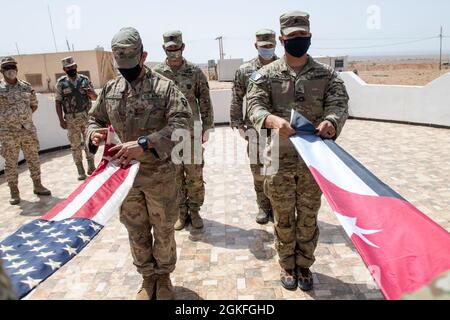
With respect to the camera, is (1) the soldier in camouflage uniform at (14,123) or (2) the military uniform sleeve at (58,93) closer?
(1) the soldier in camouflage uniform at (14,123)

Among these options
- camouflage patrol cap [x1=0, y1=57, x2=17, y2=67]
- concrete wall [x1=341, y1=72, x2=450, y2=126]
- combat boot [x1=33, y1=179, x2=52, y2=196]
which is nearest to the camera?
camouflage patrol cap [x1=0, y1=57, x2=17, y2=67]

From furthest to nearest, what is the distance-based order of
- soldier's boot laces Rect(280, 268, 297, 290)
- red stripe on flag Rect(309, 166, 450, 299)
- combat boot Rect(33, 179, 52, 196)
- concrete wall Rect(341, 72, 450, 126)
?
concrete wall Rect(341, 72, 450, 126)
combat boot Rect(33, 179, 52, 196)
soldier's boot laces Rect(280, 268, 297, 290)
red stripe on flag Rect(309, 166, 450, 299)

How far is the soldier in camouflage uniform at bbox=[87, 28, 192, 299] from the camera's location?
2572 millimetres

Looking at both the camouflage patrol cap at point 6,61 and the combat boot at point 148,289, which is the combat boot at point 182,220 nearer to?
the combat boot at point 148,289

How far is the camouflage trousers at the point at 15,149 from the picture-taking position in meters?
5.60

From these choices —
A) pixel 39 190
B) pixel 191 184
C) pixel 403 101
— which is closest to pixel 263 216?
pixel 191 184

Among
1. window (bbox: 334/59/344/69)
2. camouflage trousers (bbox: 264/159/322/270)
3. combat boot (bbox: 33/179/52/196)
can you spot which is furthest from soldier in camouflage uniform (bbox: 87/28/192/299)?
window (bbox: 334/59/344/69)

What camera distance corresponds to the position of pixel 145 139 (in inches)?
99.5

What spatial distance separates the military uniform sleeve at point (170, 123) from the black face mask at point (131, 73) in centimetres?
26

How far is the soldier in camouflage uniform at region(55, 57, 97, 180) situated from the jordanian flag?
4.85m

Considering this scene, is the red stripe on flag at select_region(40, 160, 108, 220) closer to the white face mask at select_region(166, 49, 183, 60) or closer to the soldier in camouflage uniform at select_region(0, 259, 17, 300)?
the soldier in camouflage uniform at select_region(0, 259, 17, 300)

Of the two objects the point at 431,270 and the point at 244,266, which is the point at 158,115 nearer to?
the point at 244,266

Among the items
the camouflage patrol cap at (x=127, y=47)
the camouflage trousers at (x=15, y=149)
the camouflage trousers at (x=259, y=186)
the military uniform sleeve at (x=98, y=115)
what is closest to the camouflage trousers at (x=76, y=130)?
the camouflage trousers at (x=15, y=149)


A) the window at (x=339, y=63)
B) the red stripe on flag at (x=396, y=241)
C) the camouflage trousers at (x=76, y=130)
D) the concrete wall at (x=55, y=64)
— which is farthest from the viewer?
the window at (x=339, y=63)
